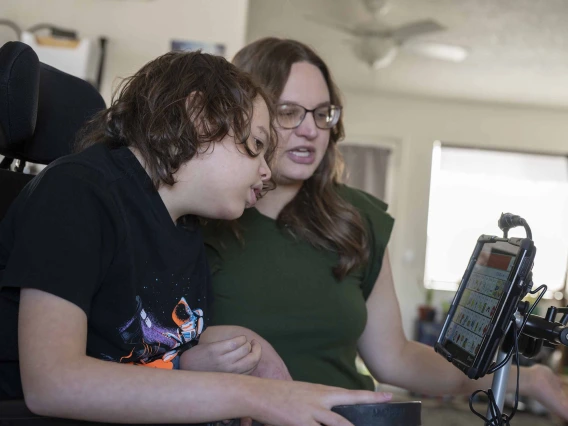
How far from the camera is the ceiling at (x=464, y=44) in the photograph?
4910mm

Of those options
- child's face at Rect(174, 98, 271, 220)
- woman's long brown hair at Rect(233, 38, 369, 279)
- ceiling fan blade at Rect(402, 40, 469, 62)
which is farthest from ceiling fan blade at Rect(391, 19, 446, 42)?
child's face at Rect(174, 98, 271, 220)

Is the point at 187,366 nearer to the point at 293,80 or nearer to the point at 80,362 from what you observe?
the point at 80,362

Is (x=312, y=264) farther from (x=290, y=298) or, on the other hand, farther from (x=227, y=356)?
(x=227, y=356)

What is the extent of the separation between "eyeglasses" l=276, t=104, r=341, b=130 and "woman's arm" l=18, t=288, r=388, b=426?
2.37 ft

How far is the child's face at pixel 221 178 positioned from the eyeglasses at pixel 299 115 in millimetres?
385

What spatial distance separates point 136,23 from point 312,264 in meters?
2.15

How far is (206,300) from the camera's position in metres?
1.08

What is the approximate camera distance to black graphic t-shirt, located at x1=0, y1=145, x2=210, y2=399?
0.76 m

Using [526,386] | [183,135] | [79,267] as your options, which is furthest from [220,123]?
[526,386]

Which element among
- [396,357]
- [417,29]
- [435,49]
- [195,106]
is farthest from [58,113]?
[435,49]

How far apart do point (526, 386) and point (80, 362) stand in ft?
2.44

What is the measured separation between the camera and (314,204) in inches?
58.2

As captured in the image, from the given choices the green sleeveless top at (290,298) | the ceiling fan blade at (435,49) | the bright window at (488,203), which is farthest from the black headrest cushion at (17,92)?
the bright window at (488,203)

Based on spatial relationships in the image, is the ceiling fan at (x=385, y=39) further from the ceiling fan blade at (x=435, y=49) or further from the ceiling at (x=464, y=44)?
the ceiling at (x=464, y=44)
